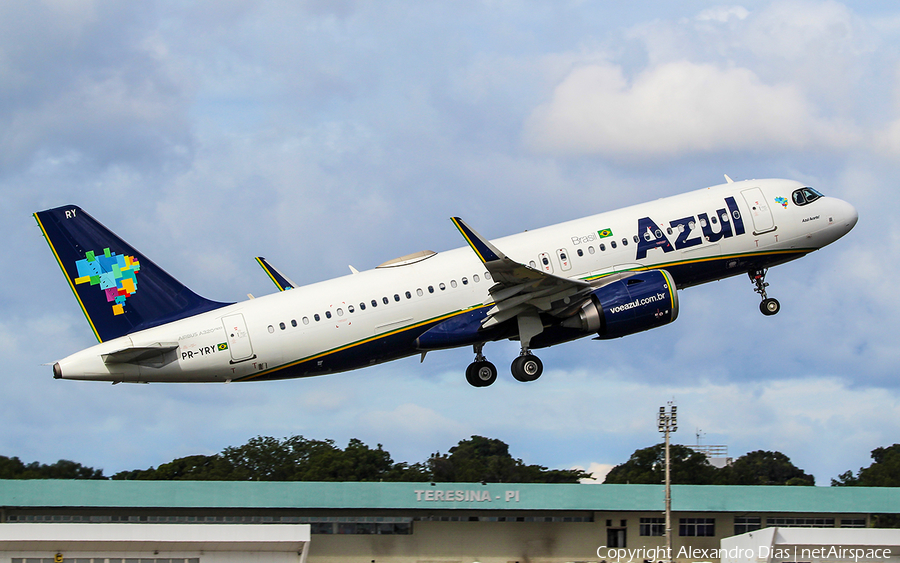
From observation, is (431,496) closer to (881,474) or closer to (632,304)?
(632,304)

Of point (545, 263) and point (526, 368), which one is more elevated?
point (545, 263)

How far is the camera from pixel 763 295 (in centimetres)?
5166

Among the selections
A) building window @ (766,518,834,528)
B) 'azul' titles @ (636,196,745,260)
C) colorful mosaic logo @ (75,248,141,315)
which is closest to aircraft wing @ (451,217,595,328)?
'azul' titles @ (636,196,745,260)

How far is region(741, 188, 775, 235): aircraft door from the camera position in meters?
48.8

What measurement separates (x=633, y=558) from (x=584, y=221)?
2648cm

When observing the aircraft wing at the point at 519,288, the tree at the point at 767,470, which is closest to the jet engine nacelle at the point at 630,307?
the aircraft wing at the point at 519,288

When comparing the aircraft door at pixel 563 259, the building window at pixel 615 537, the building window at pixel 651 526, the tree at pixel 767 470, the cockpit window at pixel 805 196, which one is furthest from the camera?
the tree at pixel 767 470

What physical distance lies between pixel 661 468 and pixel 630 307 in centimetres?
6011

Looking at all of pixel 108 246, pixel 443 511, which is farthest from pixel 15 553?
pixel 443 511

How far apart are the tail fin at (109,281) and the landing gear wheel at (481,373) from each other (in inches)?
465

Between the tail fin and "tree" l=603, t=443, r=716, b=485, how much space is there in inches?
2038

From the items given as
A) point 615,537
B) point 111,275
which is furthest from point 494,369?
point 615,537

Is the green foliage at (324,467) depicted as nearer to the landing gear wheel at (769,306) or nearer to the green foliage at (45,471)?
the green foliage at (45,471)

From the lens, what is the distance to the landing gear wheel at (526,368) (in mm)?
47000
